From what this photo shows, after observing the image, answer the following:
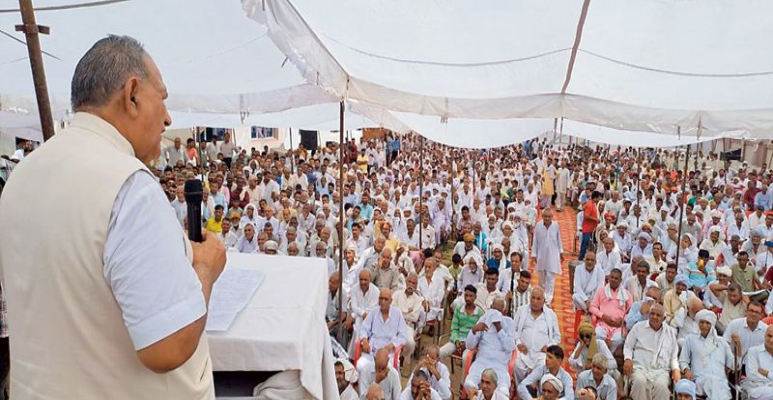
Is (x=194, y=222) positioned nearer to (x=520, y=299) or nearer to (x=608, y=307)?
(x=520, y=299)

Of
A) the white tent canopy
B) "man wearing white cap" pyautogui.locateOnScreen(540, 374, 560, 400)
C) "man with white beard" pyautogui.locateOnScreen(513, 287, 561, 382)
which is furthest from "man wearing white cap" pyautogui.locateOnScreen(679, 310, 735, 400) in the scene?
the white tent canopy

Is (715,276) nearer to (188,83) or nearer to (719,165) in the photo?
(188,83)

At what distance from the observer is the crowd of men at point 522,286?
5242 millimetres

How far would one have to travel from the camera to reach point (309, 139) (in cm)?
2381

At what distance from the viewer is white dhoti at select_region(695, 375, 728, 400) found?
17.3ft

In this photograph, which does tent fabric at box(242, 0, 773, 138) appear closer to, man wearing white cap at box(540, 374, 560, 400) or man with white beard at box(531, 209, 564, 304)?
man wearing white cap at box(540, 374, 560, 400)

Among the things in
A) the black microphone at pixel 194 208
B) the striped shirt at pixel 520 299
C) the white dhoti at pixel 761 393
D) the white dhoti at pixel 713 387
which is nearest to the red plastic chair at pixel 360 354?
the striped shirt at pixel 520 299

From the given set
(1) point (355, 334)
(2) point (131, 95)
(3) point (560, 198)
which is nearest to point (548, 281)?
(1) point (355, 334)

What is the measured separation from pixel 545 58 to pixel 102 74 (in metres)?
2.90

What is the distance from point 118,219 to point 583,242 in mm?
10395

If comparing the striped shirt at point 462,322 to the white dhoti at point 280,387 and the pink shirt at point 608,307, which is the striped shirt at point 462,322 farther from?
the white dhoti at point 280,387

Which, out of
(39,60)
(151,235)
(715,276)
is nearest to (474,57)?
(39,60)

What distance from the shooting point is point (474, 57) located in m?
3.48

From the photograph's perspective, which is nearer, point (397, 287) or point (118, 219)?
point (118, 219)
